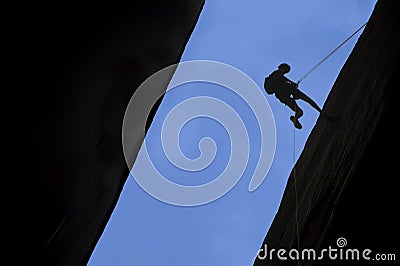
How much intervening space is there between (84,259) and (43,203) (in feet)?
9.41

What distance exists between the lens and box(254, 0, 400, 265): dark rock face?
4109mm

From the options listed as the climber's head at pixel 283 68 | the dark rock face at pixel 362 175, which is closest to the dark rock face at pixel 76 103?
the climber's head at pixel 283 68

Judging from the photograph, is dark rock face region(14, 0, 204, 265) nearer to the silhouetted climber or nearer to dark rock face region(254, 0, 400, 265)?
the silhouetted climber

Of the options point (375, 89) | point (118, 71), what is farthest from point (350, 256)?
point (118, 71)

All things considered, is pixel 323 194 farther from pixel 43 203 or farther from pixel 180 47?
pixel 180 47

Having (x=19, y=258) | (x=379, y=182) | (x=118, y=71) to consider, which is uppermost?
(x=118, y=71)

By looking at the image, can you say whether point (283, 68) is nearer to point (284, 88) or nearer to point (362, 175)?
point (284, 88)

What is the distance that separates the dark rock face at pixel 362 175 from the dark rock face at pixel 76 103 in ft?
8.17

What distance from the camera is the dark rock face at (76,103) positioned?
12.5 feet

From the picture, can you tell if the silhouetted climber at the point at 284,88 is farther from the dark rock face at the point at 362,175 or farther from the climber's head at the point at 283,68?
the dark rock face at the point at 362,175

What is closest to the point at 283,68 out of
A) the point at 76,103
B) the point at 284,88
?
the point at 284,88

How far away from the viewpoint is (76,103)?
4883 mm

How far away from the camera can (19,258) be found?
485 cm

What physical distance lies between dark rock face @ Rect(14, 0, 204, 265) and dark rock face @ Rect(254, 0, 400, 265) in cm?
249
